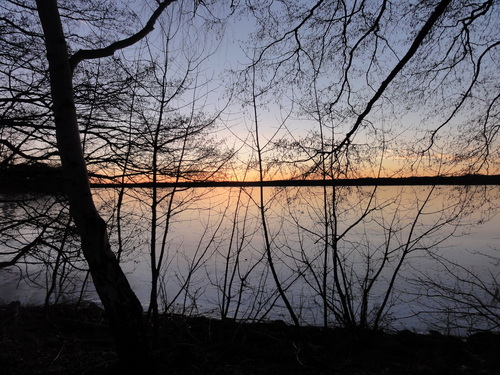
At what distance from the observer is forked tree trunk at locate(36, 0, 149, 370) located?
8.80 ft

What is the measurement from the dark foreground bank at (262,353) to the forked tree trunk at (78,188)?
73cm

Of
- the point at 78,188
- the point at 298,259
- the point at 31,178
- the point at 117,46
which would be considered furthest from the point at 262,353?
the point at 31,178

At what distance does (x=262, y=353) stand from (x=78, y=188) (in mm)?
2670

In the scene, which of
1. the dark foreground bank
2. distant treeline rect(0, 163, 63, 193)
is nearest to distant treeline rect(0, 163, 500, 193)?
distant treeline rect(0, 163, 63, 193)

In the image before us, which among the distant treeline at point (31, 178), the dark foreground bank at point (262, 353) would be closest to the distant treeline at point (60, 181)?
the distant treeline at point (31, 178)

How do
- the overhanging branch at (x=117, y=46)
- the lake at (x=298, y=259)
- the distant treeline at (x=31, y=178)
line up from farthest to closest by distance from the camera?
1. the distant treeline at (x=31, y=178)
2. the lake at (x=298, y=259)
3. the overhanging branch at (x=117, y=46)

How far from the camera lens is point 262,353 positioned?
12.6 feet

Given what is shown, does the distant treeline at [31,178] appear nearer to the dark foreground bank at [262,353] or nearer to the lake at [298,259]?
the lake at [298,259]

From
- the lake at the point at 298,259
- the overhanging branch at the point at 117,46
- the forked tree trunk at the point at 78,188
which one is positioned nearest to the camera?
the forked tree trunk at the point at 78,188

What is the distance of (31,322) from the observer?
534 centimetres

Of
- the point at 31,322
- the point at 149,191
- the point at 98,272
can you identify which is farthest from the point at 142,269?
the point at 98,272

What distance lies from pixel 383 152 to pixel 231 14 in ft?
8.36

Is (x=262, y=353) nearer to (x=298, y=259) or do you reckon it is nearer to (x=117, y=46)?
(x=298, y=259)

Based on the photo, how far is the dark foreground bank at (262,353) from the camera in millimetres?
3352
